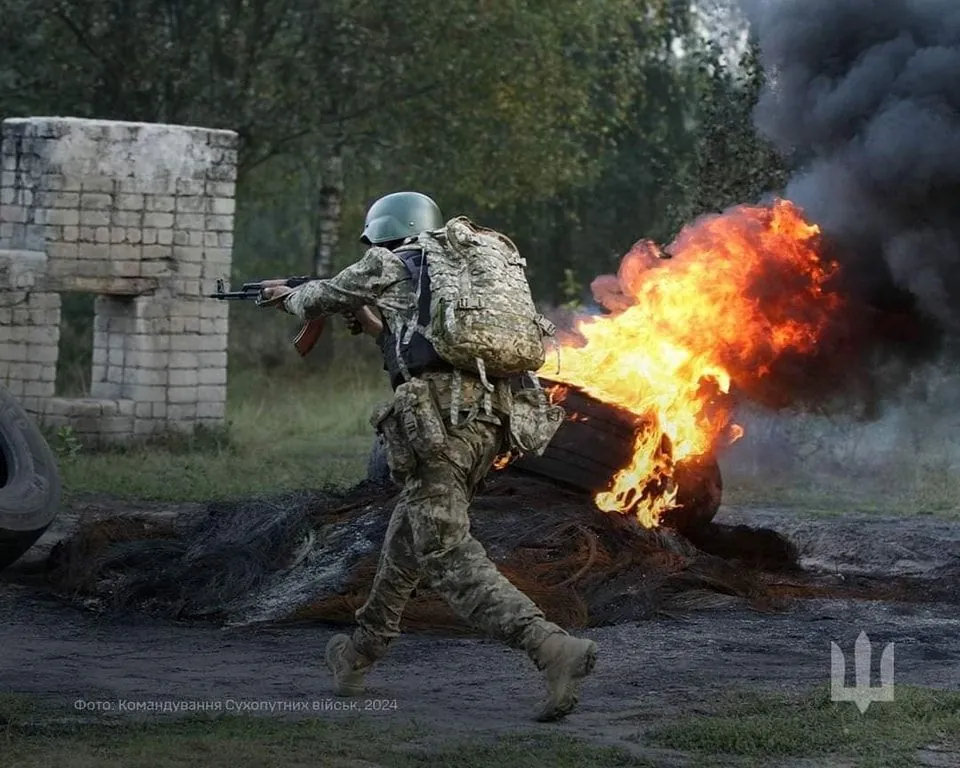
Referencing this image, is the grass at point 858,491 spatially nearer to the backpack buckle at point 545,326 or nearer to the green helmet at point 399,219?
the backpack buckle at point 545,326

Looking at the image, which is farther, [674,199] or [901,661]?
[674,199]

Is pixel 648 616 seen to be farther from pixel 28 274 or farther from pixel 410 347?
pixel 28 274

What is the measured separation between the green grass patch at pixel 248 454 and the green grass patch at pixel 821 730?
199 inches

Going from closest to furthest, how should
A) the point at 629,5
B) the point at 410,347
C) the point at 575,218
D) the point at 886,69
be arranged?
1. the point at 410,347
2. the point at 886,69
3. the point at 629,5
4. the point at 575,218

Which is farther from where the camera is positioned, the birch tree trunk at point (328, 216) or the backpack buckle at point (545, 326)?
the birch tree trunk at point (328, 216)

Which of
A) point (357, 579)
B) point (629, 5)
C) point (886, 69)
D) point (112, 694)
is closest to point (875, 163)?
point (886, 69)

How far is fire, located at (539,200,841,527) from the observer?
29.6 feet

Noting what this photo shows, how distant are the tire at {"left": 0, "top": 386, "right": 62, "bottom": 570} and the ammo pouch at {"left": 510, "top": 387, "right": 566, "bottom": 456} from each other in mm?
3278

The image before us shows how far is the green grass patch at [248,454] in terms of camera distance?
12250mm

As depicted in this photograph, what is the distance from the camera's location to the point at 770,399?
384 inches

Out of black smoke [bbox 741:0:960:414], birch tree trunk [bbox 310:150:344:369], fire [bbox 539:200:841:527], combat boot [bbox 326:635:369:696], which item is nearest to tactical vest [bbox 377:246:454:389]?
combat boot [bbox 326:635:369:696]

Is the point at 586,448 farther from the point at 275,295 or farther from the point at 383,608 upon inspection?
the point at 383,608

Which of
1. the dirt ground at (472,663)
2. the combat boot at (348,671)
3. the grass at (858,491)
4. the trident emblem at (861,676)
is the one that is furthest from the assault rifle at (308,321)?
the grass at (858,491)

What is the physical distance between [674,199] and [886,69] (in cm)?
1102
